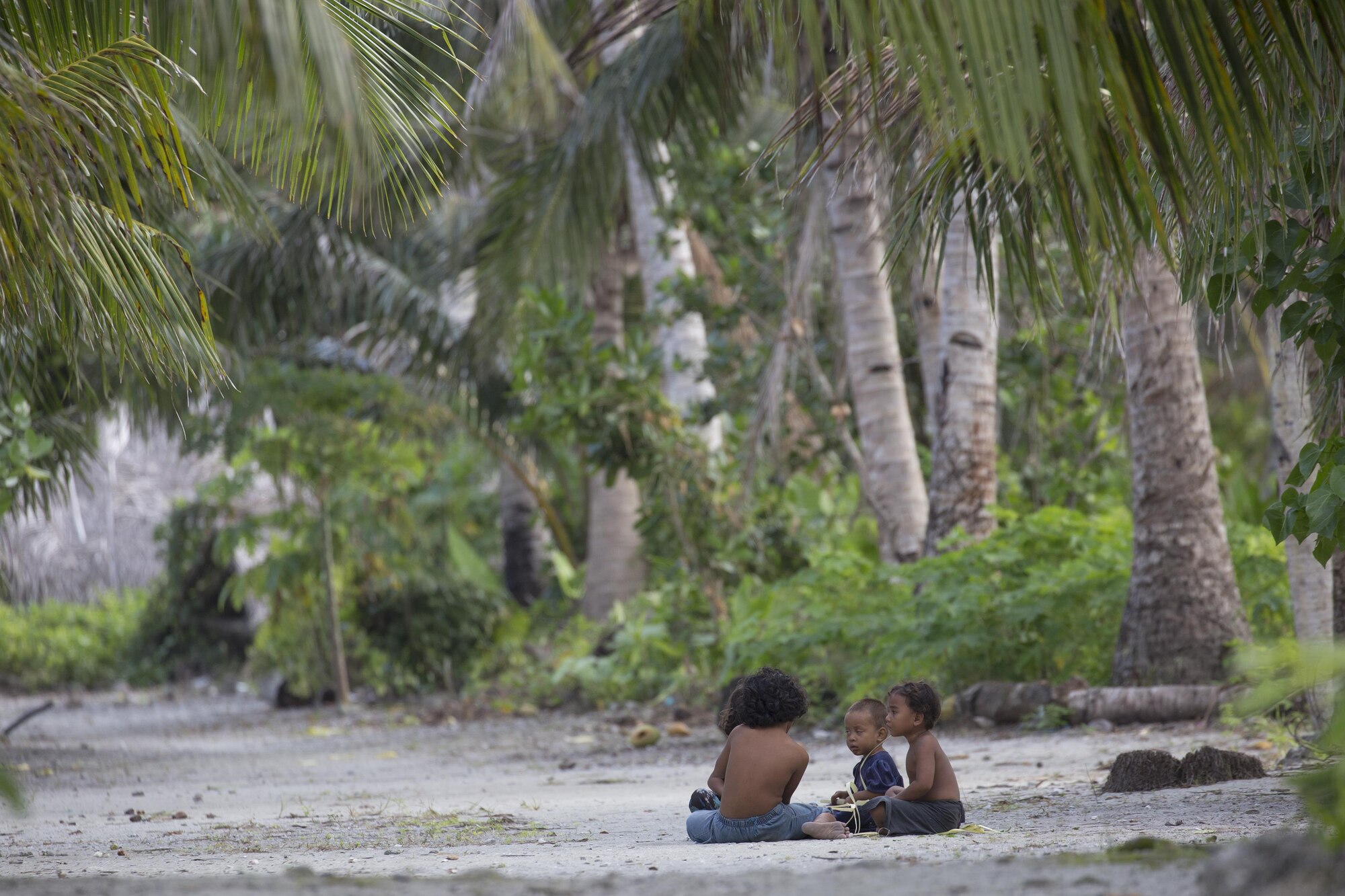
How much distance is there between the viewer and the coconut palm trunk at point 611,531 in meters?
12.8

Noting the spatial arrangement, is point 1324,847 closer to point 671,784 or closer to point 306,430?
point 671,784

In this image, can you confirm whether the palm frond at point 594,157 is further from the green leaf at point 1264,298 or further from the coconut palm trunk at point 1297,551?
the green leaf at point 1264,298

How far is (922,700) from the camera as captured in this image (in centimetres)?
408

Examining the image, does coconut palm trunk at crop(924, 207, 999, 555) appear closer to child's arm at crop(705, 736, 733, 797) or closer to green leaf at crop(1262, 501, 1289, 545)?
child's arm at crop(705, 736, 733, 797)

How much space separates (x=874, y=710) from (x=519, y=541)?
498 inches

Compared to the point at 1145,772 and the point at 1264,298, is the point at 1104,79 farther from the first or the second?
the point at 1145,772

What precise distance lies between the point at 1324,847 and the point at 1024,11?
1567mm

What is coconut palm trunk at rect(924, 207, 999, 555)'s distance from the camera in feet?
27.4

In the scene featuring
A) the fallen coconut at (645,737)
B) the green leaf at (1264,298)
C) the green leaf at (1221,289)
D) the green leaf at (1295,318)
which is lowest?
the fallen coconut at (645,737)

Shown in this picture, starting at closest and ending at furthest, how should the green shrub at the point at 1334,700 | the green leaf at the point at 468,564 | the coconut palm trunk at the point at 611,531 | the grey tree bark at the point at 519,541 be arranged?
the green shrub at the point at 1334,700, the coconut palm trunk at the point at 611,531, the green leaf at the point at 468,564, the grey tree bark at the point at 519,541

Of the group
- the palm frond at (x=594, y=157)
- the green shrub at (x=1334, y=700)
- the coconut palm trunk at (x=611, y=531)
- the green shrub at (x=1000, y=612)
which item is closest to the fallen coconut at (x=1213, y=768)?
the green shrub at (x=1334, y=700)

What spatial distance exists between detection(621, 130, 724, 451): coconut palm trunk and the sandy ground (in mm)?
3257

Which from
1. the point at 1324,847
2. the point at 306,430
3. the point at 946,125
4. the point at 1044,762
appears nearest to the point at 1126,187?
the point at 946,125

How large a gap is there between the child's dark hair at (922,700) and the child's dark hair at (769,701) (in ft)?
1.08
